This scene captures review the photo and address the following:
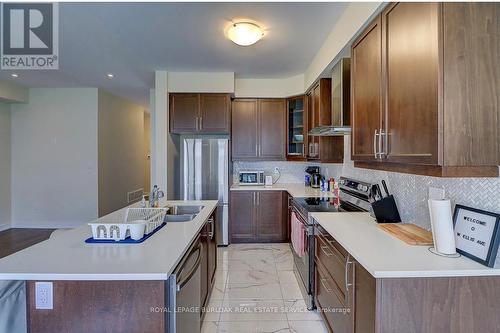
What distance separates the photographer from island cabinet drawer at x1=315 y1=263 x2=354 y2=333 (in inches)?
65.7

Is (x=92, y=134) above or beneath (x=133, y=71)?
beneath

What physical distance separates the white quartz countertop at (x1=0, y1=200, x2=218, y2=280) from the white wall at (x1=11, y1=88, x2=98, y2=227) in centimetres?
392

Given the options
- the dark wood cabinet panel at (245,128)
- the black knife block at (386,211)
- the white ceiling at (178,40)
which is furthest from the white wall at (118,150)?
the black knife block at (386,211)

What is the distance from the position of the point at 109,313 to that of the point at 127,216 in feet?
3.20

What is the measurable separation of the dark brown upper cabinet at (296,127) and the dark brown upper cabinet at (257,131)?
3.9 inches

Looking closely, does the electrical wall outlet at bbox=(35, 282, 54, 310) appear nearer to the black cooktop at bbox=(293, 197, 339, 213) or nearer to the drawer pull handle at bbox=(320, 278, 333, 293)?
the drawer pull handle at bbox=(320, 278, 333, 293)

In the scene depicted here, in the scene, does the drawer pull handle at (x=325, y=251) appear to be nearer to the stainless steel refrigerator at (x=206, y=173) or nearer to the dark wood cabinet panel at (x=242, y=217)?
the dark wood cabinet panel at (x=242, y=217)

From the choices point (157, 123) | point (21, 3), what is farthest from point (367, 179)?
point (21, 3)

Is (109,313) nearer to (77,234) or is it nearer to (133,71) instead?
(77,234)

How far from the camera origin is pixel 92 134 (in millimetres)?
5266

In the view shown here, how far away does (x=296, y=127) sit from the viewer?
454 centimetres

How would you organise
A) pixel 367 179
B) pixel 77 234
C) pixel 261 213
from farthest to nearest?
1. pixel 261 213
2. pixel 367 179
3. pixel 77 234

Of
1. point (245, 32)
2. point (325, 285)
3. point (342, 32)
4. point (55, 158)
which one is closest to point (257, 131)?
point (245, 32)

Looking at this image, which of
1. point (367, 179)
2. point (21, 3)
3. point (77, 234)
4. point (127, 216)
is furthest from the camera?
point (367, 179)
